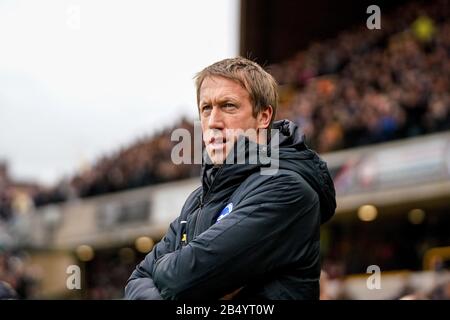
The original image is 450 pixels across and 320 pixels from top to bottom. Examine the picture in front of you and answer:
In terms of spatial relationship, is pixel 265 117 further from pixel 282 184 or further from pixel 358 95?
pixel 358 95

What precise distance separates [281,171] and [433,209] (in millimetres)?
17835

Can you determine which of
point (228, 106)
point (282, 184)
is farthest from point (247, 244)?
point (228, 106)

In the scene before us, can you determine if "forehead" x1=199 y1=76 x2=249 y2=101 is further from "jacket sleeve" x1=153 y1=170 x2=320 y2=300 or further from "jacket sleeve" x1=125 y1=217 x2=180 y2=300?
"jacket sleeve" x1=125 y1=217 x2=180 y2=300

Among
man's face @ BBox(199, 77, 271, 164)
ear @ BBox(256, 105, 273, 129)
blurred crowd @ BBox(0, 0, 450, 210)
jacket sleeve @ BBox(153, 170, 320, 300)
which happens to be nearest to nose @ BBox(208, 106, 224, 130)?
man's face @ BBox(199, 77, 271, 164)

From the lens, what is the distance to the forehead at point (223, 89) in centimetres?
325

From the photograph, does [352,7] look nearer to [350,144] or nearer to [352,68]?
[352,68]

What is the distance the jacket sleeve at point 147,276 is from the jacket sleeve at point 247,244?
49 mm

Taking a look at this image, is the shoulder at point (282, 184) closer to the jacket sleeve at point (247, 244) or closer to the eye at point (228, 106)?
the jacket sleeve at point (247, 244)

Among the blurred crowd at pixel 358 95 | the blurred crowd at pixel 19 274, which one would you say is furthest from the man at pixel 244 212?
the blurred crowd at pixel 19 274

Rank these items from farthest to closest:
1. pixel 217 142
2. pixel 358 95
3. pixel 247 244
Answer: pixel 358 95, pixel 217 142, pixel 247 244

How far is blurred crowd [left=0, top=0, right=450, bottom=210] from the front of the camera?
1897 centimetres

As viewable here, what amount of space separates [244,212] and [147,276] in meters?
0.54

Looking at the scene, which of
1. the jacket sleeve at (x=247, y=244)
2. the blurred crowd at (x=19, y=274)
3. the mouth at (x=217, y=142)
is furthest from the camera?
the blurred crowd at (x=19, y=274)

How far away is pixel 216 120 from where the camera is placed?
3.23 metres
